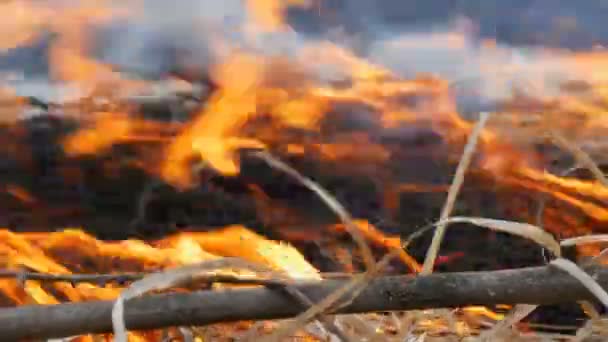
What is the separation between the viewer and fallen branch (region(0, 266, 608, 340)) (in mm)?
488

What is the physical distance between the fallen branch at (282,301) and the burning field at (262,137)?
0.80 metres

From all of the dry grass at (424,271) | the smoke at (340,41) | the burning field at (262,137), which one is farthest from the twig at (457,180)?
the smoke at (340,41)

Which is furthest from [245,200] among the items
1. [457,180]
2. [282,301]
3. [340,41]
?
[282,301]

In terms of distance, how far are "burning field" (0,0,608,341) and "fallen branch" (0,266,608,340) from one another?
796 millimetres

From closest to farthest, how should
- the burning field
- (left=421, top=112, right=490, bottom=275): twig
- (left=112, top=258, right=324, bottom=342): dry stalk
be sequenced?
(left=112, top=258, right=324, bottom=342): dry stalk, (left=421, top=112, right=490, bottom=275): twig, the burning field

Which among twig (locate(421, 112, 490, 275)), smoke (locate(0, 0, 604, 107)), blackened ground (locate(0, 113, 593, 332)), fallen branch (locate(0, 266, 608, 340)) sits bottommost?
fallen branch (locate(0, 266, 608, 340))

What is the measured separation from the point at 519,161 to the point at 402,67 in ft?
0.87

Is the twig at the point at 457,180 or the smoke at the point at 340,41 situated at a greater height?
the smoke at the point at 340,41

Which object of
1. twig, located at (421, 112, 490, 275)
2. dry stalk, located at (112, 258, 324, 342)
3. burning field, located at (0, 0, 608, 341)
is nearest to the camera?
dry stalk, located at (112, 258, 324, 342)

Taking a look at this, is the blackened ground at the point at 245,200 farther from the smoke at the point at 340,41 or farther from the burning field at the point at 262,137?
the smoke at the point at 340,41

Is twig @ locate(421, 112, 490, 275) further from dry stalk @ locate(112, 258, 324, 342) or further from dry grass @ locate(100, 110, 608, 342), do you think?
dry stalk @ locate(112, 258, 324, 342)

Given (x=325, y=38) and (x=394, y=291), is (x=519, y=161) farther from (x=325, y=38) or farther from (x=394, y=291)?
(x=394, y=291)

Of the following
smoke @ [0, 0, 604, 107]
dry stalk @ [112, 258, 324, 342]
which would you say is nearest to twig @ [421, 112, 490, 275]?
dry stalk @ [112, 258, 324, 342]

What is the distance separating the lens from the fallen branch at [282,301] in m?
0.49
